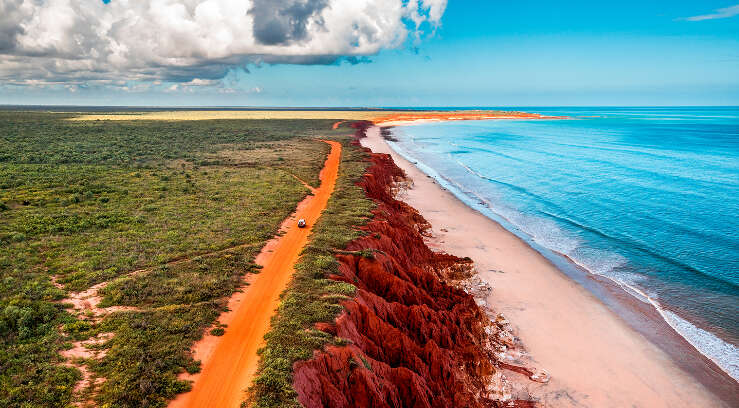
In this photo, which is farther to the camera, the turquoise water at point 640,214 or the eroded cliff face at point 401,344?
the turquoise water at point 640,214

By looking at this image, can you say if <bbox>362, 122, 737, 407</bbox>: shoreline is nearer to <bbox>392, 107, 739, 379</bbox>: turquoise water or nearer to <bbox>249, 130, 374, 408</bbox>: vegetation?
<bbox>392, 107, 739, 379</bbox>: turquoise water

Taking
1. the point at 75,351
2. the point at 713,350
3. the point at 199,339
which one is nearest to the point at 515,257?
the point at 713,350

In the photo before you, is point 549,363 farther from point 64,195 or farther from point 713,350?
point 64,195

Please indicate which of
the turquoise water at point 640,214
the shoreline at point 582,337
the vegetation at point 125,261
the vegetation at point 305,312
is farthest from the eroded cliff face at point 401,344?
the turquoise water at point 640,214

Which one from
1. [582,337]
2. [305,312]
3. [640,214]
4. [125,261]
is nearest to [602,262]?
[582,337]

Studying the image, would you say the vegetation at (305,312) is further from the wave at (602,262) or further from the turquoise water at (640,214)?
the turquoise water at (640,214)

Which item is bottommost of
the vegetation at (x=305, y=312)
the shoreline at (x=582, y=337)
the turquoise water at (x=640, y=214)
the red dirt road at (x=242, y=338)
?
the shoreline at (x=582, y=337)
